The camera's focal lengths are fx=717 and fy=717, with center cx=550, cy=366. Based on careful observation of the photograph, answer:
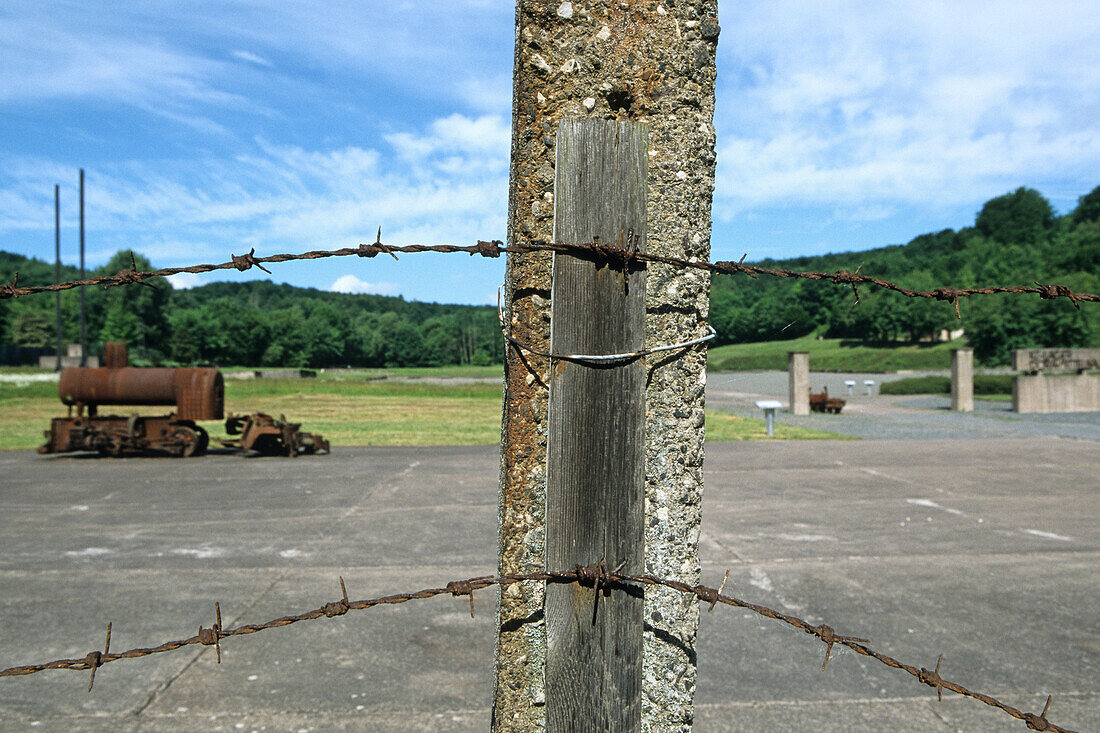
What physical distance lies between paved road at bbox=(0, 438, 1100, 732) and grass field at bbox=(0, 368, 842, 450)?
5.93 meters

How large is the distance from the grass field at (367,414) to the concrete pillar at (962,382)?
8.47m

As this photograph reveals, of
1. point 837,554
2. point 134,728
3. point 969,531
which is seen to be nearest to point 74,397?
point 134,728

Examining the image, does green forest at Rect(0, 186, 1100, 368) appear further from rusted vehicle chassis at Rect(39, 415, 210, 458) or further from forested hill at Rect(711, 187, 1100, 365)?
rusted vehicle chassis at Rect(39, 415, 210, 458)

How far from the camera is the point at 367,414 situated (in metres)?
25.3

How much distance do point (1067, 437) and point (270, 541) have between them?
57.5ft

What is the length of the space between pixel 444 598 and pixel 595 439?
4.66 m

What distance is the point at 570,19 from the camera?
1815 mm

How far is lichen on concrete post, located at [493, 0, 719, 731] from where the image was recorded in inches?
71.3

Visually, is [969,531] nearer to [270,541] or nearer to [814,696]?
[814,696]

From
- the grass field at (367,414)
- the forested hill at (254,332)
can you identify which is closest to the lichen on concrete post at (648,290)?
the grass field at (367,414)

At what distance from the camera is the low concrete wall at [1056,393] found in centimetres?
2386

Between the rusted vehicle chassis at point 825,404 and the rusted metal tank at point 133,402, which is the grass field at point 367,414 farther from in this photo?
the rusted vehicle chassis at point 825,404

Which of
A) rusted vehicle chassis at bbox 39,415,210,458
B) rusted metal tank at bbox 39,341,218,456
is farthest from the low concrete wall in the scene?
rusted vehicle chassis at bbox 39,415,210,458

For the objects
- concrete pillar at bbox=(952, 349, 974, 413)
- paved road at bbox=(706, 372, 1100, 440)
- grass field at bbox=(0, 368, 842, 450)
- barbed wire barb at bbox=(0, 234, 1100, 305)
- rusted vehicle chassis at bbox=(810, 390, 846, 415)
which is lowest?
grass field at bbox=(0, 368, 842, 450)
